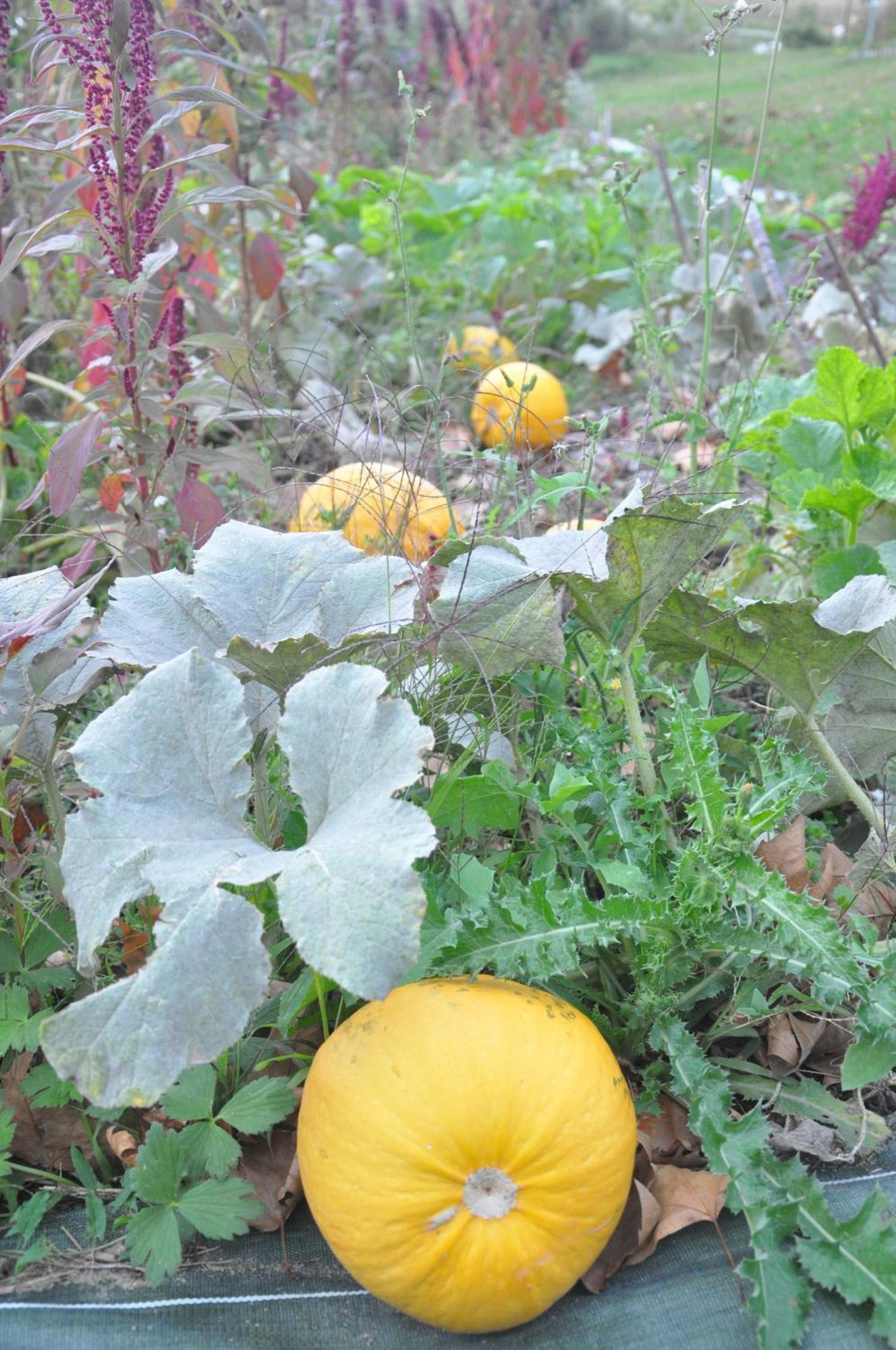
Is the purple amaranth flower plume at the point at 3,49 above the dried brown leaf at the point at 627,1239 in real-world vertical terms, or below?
above

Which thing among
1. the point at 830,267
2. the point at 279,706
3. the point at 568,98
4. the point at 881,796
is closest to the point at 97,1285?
the point at 279,706

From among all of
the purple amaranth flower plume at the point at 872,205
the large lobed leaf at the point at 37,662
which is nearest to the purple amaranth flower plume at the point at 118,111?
the large lobed leaf at the point at 37,662

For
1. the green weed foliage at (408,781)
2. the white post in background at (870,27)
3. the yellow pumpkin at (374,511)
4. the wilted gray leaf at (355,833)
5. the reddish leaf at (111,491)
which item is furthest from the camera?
the white post in background at (870,27)

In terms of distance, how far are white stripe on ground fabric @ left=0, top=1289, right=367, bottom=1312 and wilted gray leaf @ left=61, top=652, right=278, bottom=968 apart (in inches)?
15.4

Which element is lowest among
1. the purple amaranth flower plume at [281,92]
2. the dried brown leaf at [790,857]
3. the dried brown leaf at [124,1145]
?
the dried brown leaf at [124,1145]

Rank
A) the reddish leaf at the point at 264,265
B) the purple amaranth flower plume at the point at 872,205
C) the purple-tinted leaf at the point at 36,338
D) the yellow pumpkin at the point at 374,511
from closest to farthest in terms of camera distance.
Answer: the purple-tinted leaf at the point at 36,338 < the yellow pumpkin at the point at 374,511 < the reddish leaf at the point at 264,265 < the purple amaranth flower plume at the point at 872,205

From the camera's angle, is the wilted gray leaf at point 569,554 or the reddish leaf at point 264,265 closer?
the wilted gray leaf at point 569,554

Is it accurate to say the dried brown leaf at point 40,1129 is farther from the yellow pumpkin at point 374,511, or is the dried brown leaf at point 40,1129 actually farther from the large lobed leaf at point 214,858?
the yellow pumpkin at point 374,511

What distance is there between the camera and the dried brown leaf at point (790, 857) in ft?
5.68

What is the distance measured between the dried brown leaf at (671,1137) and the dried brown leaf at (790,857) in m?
0.39

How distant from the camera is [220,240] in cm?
294

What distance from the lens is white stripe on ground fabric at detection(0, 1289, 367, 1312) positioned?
1286 millimetres

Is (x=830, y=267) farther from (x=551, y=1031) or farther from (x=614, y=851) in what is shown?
(x=551, y=1031)

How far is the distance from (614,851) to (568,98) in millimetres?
8421
